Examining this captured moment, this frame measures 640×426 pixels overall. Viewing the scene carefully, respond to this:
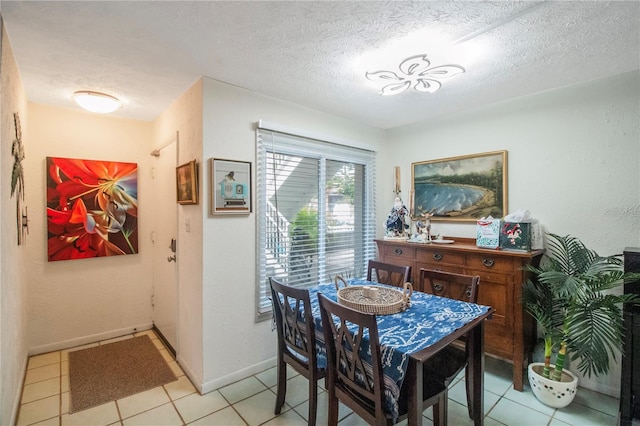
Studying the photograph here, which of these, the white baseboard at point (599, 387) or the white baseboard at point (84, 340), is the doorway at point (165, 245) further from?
the white baseboard at point (599, 387)

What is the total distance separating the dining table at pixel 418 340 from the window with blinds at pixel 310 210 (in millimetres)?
654

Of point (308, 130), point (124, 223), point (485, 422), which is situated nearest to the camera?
point (485, 422)

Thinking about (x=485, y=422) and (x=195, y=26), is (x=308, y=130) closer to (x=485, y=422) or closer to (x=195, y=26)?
(x=195, y=26)

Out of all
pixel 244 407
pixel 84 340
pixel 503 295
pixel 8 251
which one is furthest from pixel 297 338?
pixel 84 340

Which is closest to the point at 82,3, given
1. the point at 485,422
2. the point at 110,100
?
the point at 110,100

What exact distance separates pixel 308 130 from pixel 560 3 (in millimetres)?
1910

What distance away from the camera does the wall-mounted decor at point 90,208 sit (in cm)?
284

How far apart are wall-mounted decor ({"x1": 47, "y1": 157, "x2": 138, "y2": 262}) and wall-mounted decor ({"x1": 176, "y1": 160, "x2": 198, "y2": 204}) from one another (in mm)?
1050

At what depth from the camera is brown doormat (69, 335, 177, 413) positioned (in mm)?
2188

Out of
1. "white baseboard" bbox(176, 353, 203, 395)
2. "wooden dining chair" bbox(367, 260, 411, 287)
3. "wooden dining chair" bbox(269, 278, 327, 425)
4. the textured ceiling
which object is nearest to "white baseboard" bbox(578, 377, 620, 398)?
"wooden dining chair" bbox(367, 260, 411, 287)

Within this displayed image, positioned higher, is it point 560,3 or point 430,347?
point 560,3

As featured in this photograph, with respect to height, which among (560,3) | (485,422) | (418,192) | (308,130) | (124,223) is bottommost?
(485,422)

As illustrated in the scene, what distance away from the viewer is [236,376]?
238 centimetres

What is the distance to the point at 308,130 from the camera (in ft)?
9.36
